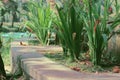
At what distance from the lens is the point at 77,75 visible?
433 cm

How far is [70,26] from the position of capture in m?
5.71

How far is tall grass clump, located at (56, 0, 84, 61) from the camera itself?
5.65 meters

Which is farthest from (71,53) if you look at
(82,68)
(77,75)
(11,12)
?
(11,12)

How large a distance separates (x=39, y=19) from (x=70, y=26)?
11.2 ft

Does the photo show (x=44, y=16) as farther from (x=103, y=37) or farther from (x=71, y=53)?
(x=103, y=37)

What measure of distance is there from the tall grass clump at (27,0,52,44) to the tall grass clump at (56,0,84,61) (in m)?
2.93

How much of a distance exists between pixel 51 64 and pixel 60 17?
0.76m

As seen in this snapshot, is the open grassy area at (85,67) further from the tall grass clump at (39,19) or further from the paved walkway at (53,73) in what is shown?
the tall grass clump at (39,19)

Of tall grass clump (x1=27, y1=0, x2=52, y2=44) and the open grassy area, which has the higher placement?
tall grass clump (x1=27, y1=0, x2=52, y2=44)

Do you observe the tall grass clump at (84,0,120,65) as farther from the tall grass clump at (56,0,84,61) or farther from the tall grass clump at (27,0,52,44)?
the tall grass clump at (27,0,52,44)

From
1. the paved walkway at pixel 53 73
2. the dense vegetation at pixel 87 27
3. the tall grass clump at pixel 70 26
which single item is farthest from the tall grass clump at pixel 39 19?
the paved walkway at pixel 53 73

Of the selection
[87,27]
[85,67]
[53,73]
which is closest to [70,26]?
[87,27]

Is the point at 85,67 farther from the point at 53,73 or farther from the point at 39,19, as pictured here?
the point at 39,19

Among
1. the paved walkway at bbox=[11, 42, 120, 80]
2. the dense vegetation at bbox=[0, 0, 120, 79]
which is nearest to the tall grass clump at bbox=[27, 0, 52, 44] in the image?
the dense vegetation at bbox=[0, 0, 120, 79]
